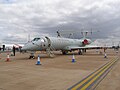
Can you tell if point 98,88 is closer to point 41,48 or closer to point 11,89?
point 11,89

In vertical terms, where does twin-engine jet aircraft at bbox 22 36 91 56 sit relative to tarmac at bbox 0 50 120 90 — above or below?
above

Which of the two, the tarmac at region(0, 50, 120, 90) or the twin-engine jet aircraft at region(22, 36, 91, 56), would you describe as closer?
the tarmac at region(0, 50, 120, 90)

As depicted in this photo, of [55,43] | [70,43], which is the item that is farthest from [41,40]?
A: [70,43]

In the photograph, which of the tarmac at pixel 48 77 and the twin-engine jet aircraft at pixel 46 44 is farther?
the twin-engine jet aircraft at pixel 46 44

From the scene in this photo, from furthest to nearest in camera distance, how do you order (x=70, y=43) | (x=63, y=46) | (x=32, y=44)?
(x=70, y=43) → (x=63, y=46) → (x=32, y=44)

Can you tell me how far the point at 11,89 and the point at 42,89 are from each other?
103 cm

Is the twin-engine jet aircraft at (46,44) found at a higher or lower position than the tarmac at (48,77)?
higher

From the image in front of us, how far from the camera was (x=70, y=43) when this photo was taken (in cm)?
3703

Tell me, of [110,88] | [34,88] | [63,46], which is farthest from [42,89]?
[63,46]

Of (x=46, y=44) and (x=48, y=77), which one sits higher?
(x=46, y=44)

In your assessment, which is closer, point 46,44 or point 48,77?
point 48,77

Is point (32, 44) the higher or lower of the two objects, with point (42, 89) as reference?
higher

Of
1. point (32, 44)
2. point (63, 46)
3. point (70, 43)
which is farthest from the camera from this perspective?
point (70, 43)

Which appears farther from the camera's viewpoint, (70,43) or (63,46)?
(70,43)
